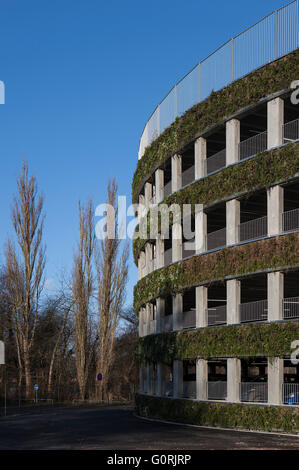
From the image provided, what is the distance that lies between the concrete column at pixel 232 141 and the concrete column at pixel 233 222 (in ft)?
5.69

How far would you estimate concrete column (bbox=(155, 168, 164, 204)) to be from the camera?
1446 inches

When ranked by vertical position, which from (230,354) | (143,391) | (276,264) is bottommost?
(143,391)

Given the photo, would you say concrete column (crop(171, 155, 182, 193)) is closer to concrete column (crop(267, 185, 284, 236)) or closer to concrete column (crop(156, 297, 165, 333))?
concrete column (crop(156, 297, 165, 333))

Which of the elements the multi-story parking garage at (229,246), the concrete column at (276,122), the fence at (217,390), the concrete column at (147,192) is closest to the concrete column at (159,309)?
the multi-story parking garage at (229,246)

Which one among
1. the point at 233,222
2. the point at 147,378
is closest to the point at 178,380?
the point at 147,378

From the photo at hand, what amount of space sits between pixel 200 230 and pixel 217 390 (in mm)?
6793

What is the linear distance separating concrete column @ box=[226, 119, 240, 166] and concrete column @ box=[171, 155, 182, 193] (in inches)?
194

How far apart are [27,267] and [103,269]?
6032 mm

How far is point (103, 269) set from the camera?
58562 millimetres

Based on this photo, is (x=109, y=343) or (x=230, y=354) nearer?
(x=230, y=354)

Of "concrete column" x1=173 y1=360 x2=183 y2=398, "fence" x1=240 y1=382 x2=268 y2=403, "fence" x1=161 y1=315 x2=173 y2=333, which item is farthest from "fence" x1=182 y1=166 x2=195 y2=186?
"fence" x1=240 y1=382 x2=268 y2=403
